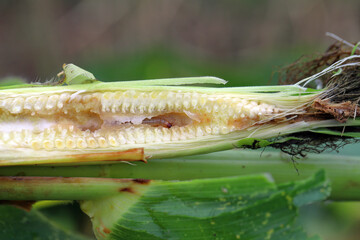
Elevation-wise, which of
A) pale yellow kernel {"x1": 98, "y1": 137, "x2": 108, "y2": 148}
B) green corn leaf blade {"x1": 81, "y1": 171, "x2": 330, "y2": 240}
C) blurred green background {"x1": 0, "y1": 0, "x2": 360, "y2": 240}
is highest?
blurred green background {"x1": 0, "y1": 0, "x2": 360, "y2": 240}

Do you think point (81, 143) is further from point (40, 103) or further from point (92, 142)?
point (40, 103)

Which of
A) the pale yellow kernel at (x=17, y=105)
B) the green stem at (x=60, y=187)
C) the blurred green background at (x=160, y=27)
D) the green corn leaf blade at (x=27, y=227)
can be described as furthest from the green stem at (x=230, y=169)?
the blurred green background at (x=160, y=27)

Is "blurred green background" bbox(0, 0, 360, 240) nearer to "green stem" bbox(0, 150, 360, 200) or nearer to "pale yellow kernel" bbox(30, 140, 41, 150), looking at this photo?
"green stem" bbox(0, 150, 360, 200)

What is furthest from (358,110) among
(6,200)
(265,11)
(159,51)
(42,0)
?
(42,0)

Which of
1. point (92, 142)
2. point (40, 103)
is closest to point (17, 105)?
point (40, 103)

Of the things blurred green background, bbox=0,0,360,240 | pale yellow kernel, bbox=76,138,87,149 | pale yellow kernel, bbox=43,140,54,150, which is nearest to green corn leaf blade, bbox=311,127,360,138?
pale yellow kernel, bbox=76,138,87,149

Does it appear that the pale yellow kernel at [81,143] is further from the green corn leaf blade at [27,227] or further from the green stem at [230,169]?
the green corn leaf blade at [27,227]
